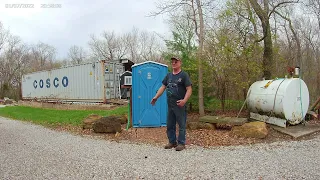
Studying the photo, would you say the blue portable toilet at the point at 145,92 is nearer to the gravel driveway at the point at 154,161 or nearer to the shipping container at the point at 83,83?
the gravel driveway at the point at 154,161

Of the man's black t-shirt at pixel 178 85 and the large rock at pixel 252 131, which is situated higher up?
the man's black t-shirt at pixel 178 85

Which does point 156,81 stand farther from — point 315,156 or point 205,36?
point 315,156

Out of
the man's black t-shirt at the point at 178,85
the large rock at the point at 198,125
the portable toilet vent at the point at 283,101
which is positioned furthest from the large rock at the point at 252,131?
the man's black t-shirt at the point at 178,85

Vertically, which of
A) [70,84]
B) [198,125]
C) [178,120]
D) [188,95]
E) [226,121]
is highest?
[70,84]

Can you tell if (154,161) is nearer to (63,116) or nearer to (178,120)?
(178,120)

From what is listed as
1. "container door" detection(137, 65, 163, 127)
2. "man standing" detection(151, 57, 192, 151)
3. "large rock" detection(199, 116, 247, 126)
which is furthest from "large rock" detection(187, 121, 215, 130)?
"man standing" detection(151, 57, 192, 151)

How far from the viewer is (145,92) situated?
27.9 feet

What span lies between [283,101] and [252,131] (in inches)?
61.6

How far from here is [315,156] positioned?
5.26 metres

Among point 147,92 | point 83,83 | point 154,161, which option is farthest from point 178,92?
point 83,83

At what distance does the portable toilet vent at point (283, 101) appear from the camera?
7.93 meters

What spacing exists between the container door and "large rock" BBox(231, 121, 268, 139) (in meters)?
2.60

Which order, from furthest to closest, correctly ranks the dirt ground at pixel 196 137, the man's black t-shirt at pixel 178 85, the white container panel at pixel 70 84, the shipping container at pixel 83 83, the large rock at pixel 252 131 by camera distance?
1. the white container panel at pixel 70 84
2. the shipping container at pixel 83 83
3. the large rock at pixel 252 131
4. the dirt ground at pixel 196 137
5. the man's black t-shirt at pixel 178 85

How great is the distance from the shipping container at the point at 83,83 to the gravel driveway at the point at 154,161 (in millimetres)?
10234
